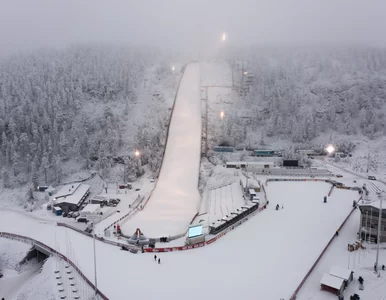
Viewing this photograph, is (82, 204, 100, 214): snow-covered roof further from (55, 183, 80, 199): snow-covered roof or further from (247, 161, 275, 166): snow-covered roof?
(247, 161, 275, 166): snow-covered roof

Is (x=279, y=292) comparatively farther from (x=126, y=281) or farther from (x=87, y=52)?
(x=87, y=52)

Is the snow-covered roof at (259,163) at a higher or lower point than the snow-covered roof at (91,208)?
higher

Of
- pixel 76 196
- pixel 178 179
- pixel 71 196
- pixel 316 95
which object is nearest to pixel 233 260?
pixel 178 179

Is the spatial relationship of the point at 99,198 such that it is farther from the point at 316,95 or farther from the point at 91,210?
the point at 316,95

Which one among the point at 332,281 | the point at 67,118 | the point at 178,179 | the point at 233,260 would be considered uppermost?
the point at 67,118

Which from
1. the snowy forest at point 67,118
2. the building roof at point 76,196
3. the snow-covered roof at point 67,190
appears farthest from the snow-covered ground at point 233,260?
the snowy forest at point 67,118

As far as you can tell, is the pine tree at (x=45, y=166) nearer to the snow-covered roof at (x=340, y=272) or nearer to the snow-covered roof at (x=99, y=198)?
the snow-covered roof at (x=99, y=198)
